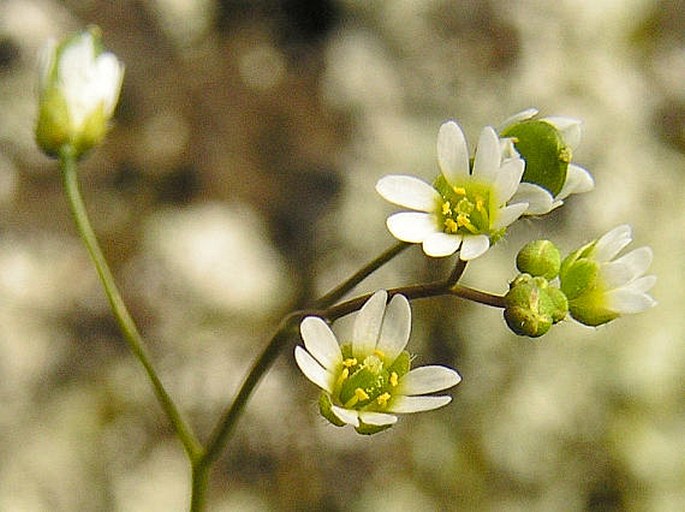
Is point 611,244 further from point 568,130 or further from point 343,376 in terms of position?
point 343,376

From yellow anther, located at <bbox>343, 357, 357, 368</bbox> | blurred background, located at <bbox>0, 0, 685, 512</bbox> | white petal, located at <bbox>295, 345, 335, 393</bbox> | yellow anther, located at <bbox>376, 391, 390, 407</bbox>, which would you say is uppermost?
white petal, located at <bbox>295, 345, 335, 393</bbox>

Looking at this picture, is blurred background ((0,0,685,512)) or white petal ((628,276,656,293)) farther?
blurred background ((0,0,685,512))

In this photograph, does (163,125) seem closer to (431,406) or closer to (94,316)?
(94,316)

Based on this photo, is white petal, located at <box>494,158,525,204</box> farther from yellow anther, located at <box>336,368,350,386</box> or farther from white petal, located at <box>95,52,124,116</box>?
white petal, located at <box>95,52,124,116</box>

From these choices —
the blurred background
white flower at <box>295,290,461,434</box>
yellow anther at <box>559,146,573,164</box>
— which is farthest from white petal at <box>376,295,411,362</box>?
the blurred background

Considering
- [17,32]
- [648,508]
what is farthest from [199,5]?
[648,508]

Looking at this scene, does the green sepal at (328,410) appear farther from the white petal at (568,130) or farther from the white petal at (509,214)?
the white petal at (568,130)
